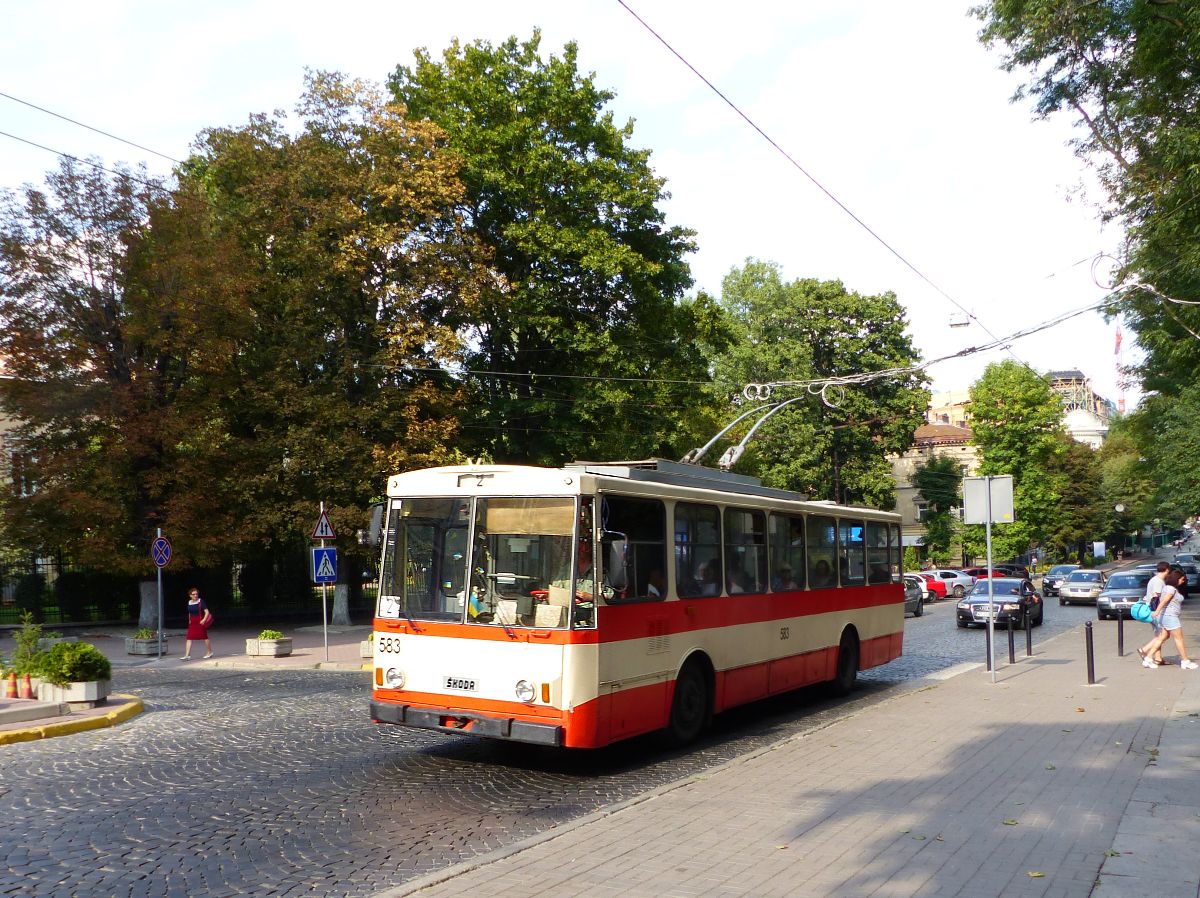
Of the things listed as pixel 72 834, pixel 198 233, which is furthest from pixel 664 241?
pixel 72 834

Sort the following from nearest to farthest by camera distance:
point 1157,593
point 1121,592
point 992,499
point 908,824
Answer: point 908,824 < point 992,499 < point 1157,593 < point 1121,592

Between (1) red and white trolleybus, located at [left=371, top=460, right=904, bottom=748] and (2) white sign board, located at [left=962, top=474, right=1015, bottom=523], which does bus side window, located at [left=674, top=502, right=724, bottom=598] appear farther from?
(2) white sign board, located at [left=962, top=474, right=1015, bottom=523]

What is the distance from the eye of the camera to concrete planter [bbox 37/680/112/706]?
14.4 meters

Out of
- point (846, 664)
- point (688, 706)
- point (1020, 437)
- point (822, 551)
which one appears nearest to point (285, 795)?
point (688, 706)

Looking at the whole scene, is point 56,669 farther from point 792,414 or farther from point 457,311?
point 792,414

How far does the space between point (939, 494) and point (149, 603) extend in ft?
151

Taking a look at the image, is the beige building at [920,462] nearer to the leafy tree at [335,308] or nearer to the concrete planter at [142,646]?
the leafy tree at [335,308]

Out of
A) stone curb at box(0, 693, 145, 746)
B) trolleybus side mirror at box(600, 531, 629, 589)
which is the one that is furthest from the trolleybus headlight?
stone curb at box(0, 693, 145, 746)

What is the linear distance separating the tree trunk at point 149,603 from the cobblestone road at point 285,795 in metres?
17.9

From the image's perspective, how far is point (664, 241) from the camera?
35.9 m

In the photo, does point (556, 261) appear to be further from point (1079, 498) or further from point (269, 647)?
point (1079, 498)

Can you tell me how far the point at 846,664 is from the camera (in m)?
16.2

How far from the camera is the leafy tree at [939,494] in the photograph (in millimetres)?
63812

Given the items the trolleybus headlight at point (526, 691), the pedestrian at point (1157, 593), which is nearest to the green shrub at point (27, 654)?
the trolleybus headlight at point (526, 691)
